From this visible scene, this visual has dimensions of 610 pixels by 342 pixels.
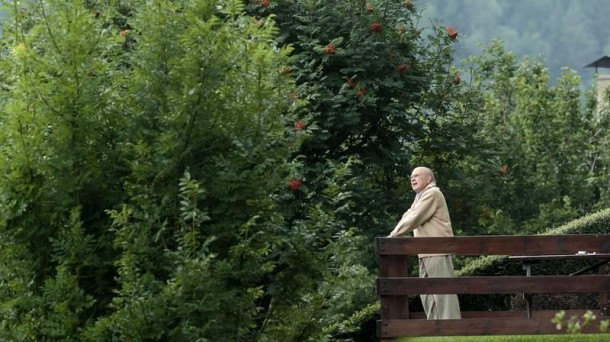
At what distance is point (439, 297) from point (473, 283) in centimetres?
125

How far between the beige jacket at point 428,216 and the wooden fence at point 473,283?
755mm

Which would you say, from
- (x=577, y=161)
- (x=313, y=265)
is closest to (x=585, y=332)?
(x=313, y=265)

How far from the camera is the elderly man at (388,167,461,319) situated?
50.0ft

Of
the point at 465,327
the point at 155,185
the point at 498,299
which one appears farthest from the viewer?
the point at 498,299

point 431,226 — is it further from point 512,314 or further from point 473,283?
point 512,314

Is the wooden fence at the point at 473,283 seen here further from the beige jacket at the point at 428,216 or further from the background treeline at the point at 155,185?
the background treeline at the point at 155,185

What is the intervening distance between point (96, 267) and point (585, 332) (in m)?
5.10

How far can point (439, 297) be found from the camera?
15438 millimetres

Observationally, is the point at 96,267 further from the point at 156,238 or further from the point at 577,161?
the point at 577,161

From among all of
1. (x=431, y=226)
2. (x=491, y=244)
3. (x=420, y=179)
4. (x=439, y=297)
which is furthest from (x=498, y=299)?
(x=491, y=244)

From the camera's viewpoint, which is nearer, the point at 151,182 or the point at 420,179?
the point at 151,182

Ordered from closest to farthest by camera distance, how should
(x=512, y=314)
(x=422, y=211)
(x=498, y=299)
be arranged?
(x=422, y=211)
(x=512, y=314)
(x=498, y=299)

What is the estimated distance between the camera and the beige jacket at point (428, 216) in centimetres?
1523

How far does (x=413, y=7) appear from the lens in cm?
2453
